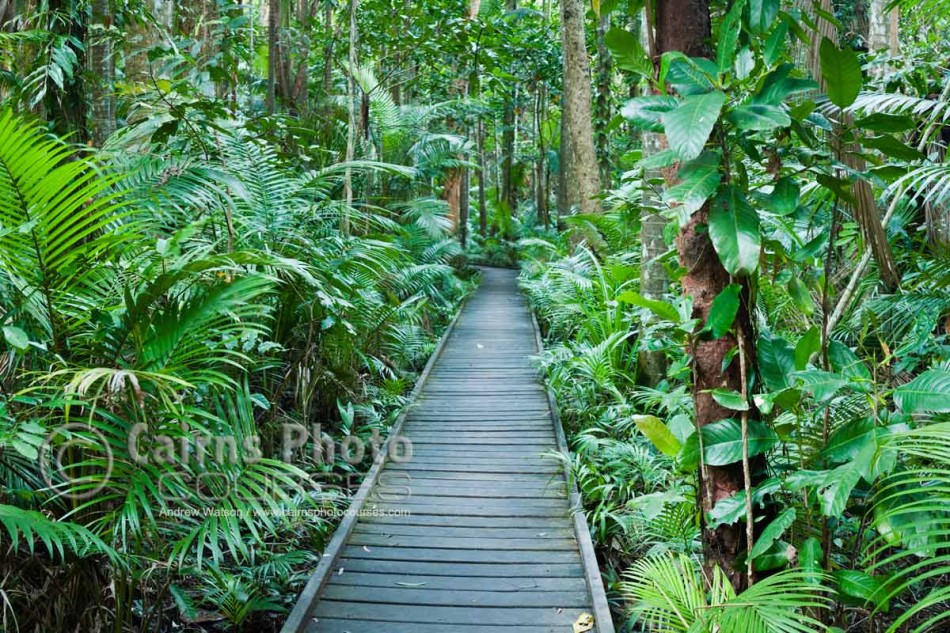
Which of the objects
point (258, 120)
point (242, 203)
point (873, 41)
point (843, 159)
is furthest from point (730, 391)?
point (873, 41)

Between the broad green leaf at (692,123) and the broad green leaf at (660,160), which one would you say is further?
the broad green leaf at (660,160)

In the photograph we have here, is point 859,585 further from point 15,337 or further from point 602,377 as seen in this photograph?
point 602,377

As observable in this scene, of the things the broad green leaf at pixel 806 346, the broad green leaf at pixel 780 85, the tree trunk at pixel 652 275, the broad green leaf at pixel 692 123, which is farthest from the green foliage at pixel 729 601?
the tree trunk at pixel 652 275

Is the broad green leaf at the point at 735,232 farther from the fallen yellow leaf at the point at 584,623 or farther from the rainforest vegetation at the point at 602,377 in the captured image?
the fallen yellow leaf at the point at 584,623

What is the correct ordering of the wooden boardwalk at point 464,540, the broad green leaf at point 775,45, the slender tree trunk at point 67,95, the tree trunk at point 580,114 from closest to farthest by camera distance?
1. the broad green leaf at point 775,45
2. the wooden boardwalk at point 464,540
3. the slender tree trunk at point 67,95
4. the tree trunk at point 580,114

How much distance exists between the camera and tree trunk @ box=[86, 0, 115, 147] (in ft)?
14.7

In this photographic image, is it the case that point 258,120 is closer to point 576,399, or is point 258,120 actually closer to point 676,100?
point 576,399

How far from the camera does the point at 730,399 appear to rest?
210 cm

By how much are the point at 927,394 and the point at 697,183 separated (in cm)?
85

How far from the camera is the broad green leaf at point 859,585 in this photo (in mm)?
1956

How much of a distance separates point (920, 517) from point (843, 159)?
3.69ft

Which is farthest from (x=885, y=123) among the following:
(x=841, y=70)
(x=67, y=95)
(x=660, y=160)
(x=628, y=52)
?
(x=67, y=95)

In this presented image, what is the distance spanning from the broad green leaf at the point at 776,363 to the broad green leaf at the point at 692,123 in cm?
77

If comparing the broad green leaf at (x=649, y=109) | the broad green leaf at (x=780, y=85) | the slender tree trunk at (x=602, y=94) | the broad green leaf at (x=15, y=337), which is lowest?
the broad green leaf at (x=15, y=337)
